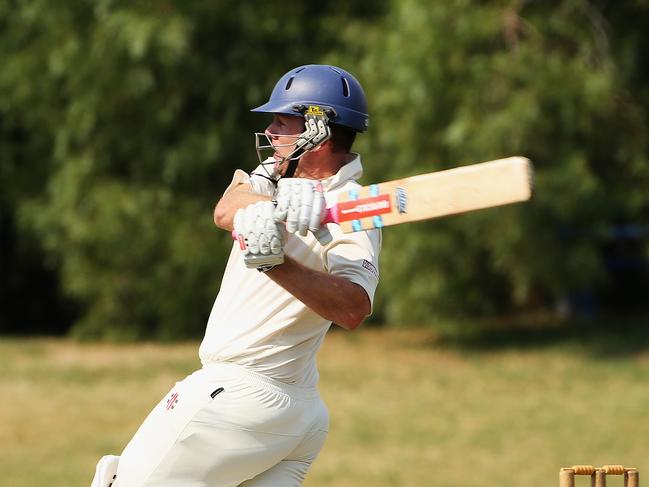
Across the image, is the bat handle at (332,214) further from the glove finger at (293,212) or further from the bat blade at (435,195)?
the glove finger at (293,212)

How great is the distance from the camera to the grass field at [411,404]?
23.0 feet

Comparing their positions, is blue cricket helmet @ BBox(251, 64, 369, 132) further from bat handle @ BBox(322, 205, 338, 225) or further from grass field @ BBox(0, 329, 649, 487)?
grass field @ BBox(0, 329, 649, 487)

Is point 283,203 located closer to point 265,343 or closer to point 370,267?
point 370,267

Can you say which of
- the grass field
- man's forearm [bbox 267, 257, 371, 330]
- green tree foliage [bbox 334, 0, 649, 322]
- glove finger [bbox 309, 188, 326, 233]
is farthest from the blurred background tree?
glove finger [bbox 309, 188, 326, 233]

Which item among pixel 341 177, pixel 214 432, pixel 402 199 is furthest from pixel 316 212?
pixel 214 432

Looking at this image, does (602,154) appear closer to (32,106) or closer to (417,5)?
(417,5)

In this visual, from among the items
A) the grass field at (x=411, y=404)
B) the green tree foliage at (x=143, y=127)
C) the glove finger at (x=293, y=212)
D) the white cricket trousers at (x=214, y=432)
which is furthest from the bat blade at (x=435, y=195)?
the green tree foliage at (x=143, y=127)

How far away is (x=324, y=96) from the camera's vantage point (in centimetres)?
291

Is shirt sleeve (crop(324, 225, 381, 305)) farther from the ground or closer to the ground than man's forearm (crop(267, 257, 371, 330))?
farther from the ground

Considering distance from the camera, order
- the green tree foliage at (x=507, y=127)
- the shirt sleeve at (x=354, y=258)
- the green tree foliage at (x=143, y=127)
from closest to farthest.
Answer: the shirt sleeve at (x=354, y=258) < the green tree foliage at (x=507, y=127) < the green tree foliage at (x=143, y=127)

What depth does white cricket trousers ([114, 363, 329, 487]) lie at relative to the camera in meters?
2.85

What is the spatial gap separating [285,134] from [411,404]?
19.1 feet

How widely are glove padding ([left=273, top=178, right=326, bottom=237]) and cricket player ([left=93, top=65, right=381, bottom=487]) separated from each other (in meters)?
0.25

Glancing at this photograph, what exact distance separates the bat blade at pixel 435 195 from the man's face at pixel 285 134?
330mm
